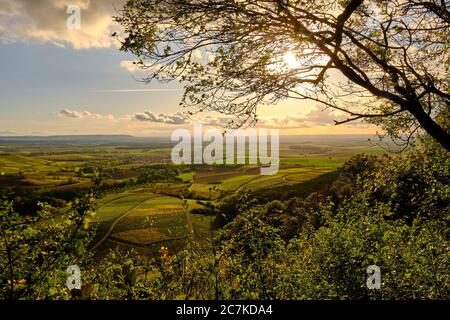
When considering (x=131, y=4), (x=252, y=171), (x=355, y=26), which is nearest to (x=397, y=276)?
(x=355, y=26)

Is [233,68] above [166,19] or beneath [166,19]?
beneath

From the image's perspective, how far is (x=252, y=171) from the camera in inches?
4633

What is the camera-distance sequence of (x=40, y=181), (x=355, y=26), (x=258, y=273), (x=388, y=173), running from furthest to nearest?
(x=40, y=181), (x=388, y=173), (x=355, y=26), (x=258, y=273)

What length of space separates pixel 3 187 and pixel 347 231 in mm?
10336

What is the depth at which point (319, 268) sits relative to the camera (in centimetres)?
1089

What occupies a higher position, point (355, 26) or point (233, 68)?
point (355, 26)

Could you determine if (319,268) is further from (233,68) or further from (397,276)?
(233,68)

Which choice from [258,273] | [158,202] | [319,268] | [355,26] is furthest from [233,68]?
[158,202]

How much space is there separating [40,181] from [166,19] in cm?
7570

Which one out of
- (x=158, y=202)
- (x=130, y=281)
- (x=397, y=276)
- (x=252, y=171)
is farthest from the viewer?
(x=252, y=171)

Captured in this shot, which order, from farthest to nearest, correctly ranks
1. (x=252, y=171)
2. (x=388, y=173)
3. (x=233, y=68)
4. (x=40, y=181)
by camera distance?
(x=252, y=171), (x=40, y=181), (x=388, y=173), (x=233, y=68)
